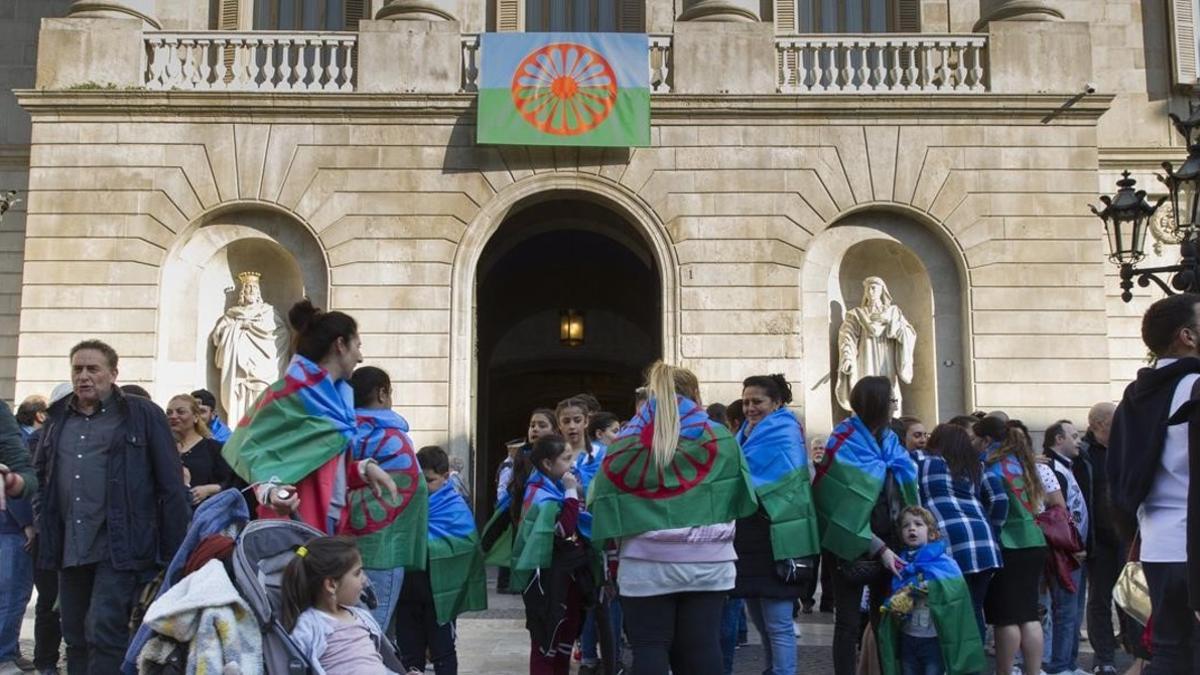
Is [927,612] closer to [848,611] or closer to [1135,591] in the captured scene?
[848,611]

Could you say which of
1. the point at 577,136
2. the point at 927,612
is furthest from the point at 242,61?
the point at 927,612

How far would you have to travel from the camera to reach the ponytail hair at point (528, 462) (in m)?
8.12

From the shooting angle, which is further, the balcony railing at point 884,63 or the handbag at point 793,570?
the balcony railing at point 884,63

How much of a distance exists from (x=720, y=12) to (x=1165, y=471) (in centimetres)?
1383

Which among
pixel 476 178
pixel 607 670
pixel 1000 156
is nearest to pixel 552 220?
pixel 476 178

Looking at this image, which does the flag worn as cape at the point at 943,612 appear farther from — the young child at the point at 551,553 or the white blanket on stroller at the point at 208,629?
the white blanket on stroller at the point at 208,629

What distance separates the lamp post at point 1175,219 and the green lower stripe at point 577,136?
6.63 meters

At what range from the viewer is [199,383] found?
17656 mm

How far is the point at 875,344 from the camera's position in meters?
17.5

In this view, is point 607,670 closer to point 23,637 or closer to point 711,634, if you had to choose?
point 711,634

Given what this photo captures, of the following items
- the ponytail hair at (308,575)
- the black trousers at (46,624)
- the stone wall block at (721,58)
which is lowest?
the black trousers at (46,624)

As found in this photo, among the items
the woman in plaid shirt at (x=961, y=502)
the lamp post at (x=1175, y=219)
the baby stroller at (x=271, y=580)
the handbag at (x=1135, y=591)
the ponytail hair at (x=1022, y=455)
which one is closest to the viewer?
the baby stroller at (x=271, y=580)

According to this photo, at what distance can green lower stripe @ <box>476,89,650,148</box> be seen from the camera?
1741cm

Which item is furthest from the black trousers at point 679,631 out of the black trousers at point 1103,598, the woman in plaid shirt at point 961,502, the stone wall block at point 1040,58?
the stone wall block at point 1040,58
